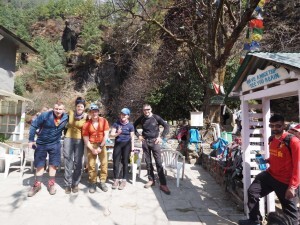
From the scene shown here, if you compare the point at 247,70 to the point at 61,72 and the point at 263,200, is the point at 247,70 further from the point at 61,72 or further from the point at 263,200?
the point at 61,72

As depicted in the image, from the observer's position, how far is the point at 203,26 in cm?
1493

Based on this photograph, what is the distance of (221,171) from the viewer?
18.9 feet

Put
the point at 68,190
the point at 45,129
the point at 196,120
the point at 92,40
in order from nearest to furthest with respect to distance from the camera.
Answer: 1. the point at 45,129
2. the point at 68,190
3. the point at 196,120
4. the point at 92,40

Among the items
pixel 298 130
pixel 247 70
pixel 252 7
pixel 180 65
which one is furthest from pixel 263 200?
pixel 180 65

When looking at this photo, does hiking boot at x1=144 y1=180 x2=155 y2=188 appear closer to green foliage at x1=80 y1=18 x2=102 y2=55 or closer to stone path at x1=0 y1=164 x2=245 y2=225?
stone path at x1=0 y1=164 x2=245 y2=225

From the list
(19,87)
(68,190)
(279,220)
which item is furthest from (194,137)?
(19,87)

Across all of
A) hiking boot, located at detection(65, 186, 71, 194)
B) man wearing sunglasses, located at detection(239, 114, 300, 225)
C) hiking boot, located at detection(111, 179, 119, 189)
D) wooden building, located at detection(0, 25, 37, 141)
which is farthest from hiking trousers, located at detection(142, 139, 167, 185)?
wooden building, located at detection(0, 25, 37, 141)

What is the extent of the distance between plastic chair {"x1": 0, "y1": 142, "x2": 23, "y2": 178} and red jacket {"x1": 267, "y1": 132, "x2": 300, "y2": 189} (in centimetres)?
542

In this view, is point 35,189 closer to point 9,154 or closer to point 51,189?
point 51,189

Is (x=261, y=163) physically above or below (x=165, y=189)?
above

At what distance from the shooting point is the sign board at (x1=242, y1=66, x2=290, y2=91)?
3.24 m

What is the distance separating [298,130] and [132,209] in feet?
9.06

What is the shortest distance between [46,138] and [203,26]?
41.2 feet

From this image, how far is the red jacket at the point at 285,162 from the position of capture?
282 cm
